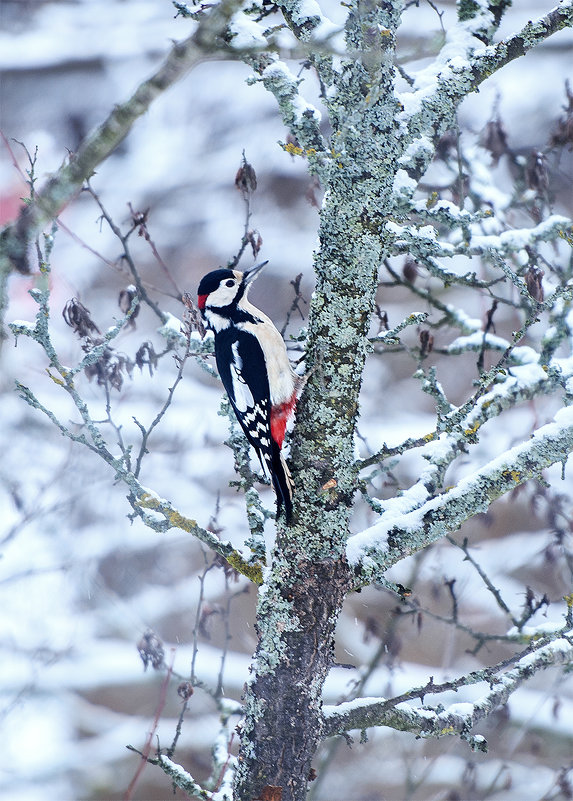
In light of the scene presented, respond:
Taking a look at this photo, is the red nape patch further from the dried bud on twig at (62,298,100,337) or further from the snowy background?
the dried bud on twig at (62,298,100,337)

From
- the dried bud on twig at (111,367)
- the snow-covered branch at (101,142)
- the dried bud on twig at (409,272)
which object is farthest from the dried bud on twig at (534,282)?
the snow-covered branch at (101,142)

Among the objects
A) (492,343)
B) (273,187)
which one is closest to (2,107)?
(273,187)

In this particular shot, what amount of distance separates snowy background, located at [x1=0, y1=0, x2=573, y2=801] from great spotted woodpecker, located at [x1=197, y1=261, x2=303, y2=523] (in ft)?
0.97

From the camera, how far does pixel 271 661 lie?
199 centimetres

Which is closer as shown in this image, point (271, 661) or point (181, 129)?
point (271, 661)

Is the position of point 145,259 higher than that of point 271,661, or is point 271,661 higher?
point 145,259

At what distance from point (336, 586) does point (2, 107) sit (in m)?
11.0

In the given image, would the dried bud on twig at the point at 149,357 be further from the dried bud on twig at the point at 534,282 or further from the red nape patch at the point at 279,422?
the dried bud on twig at the point at 534,282

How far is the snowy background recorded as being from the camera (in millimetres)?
4891

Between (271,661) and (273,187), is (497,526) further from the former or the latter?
(271,661)

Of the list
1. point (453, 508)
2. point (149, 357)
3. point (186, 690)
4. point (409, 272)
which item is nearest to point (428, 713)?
point (453, 508)

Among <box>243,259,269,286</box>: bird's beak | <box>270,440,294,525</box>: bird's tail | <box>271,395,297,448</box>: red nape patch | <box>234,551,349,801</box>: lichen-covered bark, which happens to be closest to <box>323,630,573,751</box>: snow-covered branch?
<box>234,551,349,801</box>: lichen-covered bark

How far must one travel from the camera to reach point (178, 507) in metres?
5.45

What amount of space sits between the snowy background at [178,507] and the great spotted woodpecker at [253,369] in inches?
11.6
